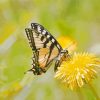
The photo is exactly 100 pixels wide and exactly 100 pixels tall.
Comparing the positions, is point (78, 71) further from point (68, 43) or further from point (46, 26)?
point (46, 26)

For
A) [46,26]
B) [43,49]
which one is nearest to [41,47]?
[43,49]

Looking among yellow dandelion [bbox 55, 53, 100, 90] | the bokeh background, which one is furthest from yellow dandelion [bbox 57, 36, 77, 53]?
yellow dandelion [bbox 55, 53, 100, 90]

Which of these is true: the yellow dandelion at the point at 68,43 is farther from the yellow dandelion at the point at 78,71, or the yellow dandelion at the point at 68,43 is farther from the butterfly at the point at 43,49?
the yellow dandelion at the point at 78,71

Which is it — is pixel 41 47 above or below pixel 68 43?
below

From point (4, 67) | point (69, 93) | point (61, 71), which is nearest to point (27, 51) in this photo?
point (4, 67)

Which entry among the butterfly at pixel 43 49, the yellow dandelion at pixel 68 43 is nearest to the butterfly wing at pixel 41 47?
the butterfly at pixel 43 49

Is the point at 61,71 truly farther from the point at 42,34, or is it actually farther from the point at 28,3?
the point at 28,3

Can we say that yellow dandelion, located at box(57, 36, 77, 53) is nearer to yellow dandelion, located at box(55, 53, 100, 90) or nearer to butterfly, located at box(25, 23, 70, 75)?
butterfly, located at box(25, 23, 70, 75)
